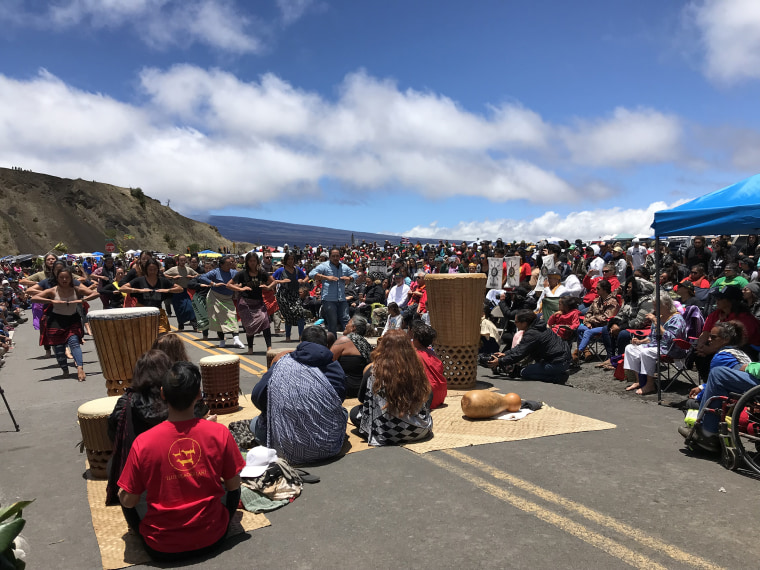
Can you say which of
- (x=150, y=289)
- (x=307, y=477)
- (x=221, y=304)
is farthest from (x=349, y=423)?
(x=221, y=304)

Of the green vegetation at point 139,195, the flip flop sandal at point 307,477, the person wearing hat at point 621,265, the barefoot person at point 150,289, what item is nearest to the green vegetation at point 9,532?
the flip flop sandal at point 307,477

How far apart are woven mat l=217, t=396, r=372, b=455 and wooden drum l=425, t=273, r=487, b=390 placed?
1.54 meters

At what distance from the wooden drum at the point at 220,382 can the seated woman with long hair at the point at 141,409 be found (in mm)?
2606

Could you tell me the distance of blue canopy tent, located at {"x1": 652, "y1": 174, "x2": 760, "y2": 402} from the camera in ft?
20.3

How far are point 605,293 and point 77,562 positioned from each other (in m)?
9.07

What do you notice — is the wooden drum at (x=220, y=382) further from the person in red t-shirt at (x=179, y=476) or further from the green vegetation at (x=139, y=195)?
the green vegetation at (x=139, y=195)

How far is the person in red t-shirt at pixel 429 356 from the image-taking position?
680cm

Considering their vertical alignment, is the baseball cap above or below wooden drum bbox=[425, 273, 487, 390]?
below

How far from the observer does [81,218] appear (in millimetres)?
93562

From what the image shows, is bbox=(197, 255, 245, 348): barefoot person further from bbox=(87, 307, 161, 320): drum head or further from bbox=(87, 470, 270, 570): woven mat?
bbox=(87, 470, 270, 570): woven mat

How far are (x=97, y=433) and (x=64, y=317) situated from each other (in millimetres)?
5734

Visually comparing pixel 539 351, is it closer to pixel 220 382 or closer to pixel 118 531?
pixel 220 382

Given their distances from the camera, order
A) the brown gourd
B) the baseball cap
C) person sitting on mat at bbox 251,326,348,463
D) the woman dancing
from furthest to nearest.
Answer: the woman dancing, the brown gourd, person sitting on mat at bbox 251,326,348,463, the baseball cap

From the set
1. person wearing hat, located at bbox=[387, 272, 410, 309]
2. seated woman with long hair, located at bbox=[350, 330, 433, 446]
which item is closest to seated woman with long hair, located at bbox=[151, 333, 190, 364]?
seated woman with long hair, located at bbox=[350, 330, 433, 446]
